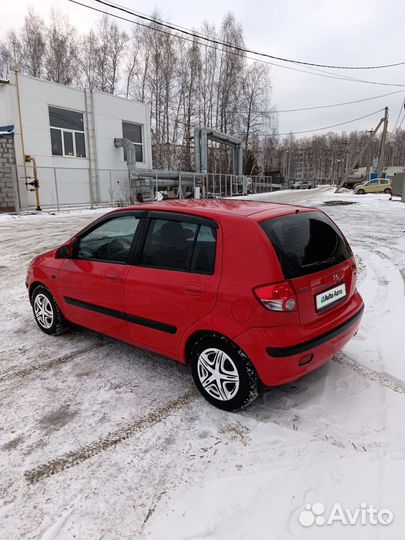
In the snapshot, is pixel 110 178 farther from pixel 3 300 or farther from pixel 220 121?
pixel 220 121

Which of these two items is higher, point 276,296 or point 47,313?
point 276,296

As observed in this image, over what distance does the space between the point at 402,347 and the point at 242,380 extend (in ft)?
6.80

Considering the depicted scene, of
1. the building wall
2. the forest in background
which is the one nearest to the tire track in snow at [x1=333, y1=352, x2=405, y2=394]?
the building wall

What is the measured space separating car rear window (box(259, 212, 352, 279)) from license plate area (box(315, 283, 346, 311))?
0.19 meters

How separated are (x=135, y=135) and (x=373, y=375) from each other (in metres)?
22.5

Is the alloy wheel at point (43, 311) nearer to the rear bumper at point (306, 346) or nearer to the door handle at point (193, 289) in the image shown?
the door handle at point (193, 289)

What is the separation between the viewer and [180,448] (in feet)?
8.28

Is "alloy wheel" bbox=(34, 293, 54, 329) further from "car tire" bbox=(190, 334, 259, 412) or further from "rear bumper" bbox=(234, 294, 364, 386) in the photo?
"rear bumper" bbox=(234, 294, 364, 386)

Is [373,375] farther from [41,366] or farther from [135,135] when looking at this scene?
[135,135]

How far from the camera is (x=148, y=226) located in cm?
334

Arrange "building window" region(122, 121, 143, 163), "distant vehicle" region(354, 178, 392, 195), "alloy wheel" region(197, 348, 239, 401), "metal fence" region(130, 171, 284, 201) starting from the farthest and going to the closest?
"distant vehicle" region(354, 178, 392, 195)
"building window" region(122, 121, 143, 163)
"metal fence" region(130, 171, 284, 201)
"alloy wheel" region(197, 348, 239, 401)

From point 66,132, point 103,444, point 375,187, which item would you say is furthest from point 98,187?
point 375,187

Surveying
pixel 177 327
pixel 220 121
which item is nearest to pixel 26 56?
pixel 220 121

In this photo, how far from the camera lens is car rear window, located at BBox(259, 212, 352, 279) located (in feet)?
8.88
